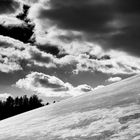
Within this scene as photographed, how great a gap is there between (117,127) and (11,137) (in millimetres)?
1546

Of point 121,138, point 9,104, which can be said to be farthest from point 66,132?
point 9,104

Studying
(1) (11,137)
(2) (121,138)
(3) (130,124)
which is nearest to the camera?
(2) (121,138)

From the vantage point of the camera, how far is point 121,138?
1902 mm

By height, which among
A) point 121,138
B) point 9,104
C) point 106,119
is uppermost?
point 9,104

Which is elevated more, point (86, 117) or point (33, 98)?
point (33, 98)

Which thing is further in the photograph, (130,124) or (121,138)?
(130,124)

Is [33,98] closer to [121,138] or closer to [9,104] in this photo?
[9,104]

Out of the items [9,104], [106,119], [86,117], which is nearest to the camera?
[106,119]

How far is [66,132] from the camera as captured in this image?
2584 mm

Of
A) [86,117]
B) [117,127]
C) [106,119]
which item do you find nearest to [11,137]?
[86,117]

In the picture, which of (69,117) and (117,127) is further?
(69,117)

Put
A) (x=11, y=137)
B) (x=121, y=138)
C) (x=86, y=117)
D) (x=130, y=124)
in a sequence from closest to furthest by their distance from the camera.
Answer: (x=121, y=138) → (x=130, y=124) → (x=86, y=117) → (x=11, y=137)

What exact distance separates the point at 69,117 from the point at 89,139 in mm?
1101

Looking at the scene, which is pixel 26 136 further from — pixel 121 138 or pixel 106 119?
pixel 121 138
